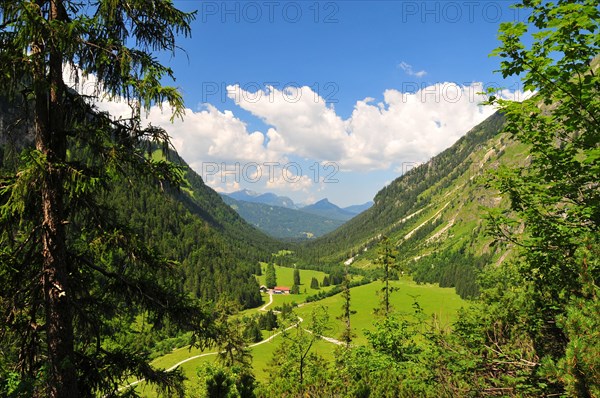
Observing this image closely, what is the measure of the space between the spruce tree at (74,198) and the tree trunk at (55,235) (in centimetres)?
2

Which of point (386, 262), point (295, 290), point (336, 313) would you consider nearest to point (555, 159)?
point (386, 262)

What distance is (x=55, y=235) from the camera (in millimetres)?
6227

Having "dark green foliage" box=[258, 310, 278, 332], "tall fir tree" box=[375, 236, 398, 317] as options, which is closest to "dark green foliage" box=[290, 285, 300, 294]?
"dark green foliage" box=[258, 310, 278, 332]

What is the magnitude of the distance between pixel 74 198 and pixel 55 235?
79 cm

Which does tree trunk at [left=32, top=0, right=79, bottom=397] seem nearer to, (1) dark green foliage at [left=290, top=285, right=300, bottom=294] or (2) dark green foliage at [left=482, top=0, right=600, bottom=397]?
(2) dark green foliage at [left=482, top=0, right=600, bottom=397]

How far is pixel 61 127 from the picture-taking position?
21.2 ft

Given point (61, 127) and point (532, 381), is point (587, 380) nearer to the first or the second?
point (532, 381)

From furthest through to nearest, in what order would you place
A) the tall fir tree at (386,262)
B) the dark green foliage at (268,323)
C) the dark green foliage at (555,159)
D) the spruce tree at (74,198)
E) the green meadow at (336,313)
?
the dark green foliage at (268,323) < the green meadow at (336,313) < the tall fir tree at (386,262) < the dark green foliage at (555,159) < the spruce tree at (74,198)

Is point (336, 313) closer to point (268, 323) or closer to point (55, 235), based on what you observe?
point (268, 323)

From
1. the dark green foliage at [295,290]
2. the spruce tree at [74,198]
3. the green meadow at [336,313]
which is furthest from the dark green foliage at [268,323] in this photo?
the spruce tree at [74,198]

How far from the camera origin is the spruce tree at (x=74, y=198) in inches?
219

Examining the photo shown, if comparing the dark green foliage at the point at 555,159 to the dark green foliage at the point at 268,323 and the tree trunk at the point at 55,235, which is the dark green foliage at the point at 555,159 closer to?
the tree trunk at the point at 55,235

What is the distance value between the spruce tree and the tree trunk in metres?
0.02

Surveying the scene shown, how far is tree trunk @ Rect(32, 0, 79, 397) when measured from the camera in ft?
19.3
